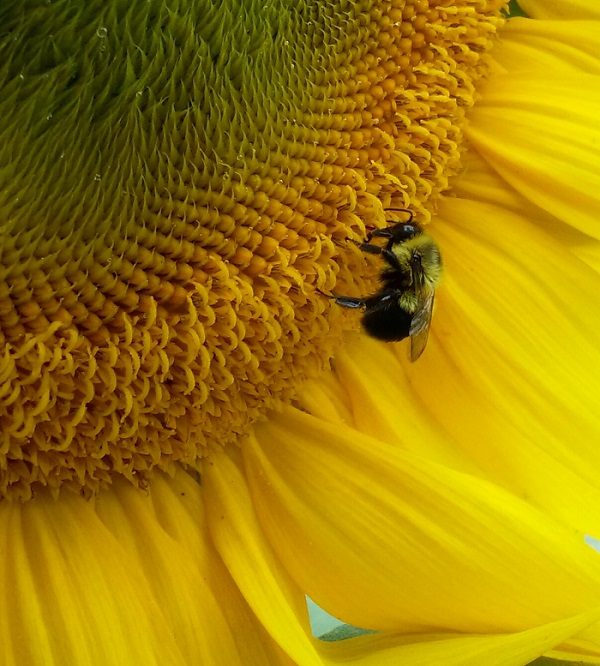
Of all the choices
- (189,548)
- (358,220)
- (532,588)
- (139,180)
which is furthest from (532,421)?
(139,180)

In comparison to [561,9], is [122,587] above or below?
below

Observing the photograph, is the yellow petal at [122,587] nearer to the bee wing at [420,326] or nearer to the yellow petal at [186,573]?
the yellow petal at [186,573]

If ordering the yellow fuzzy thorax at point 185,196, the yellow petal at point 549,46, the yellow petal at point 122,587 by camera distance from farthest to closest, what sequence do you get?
the yellow petal at point 549,46 → the yellow petal at point 122,587 → the yellow fuzzy thorax at point 185,196

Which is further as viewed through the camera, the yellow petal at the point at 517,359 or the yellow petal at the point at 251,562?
the yellow petal at the point at 517,359

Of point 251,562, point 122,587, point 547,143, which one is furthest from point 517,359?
point 122,587

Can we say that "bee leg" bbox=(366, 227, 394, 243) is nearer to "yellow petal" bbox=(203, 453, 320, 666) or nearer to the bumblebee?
the bumblebee

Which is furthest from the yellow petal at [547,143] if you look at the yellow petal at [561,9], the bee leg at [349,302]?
the bee leg at [349,302]

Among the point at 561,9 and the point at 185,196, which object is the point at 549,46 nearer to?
the point at 561,9
